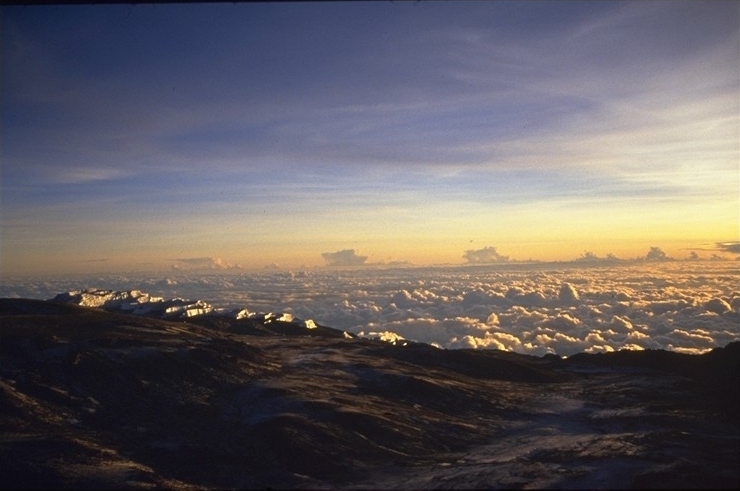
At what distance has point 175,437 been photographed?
56.2 m

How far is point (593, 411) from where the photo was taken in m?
71.0

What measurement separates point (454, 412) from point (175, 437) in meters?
38.4

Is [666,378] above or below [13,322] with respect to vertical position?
below

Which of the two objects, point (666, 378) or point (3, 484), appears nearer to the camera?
point (3, 484)

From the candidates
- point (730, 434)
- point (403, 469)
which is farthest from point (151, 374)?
point (730, 434)

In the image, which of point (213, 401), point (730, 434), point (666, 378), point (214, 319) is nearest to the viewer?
point (730, 434)

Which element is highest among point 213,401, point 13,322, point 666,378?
point 13,322

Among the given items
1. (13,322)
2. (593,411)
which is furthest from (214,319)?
(593,411)

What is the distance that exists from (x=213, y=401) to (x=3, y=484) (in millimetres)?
30371

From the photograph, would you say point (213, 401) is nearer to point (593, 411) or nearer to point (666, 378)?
point (593, 411)

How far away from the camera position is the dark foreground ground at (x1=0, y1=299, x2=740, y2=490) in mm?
44000

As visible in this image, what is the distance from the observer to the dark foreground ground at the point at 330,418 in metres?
44.0

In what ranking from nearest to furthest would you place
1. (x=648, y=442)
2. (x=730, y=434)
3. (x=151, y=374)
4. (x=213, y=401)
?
(x=648, y=442)
(x=730, y=434)
(x=213, y=401)
(x=151, y=374)

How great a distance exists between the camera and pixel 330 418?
63000 mm
